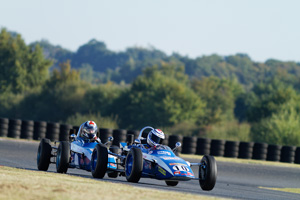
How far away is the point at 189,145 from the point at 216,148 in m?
1.18

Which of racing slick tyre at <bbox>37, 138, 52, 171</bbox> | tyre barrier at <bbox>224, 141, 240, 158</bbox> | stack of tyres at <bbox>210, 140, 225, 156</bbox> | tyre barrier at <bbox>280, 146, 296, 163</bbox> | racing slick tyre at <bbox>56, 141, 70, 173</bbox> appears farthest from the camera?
tyre barrier at <bbox>280, 146, 296, 163</bbox>

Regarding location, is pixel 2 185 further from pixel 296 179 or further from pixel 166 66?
pixel 166 66

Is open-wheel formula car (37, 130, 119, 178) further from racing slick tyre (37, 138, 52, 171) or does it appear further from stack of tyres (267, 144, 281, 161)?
stack of tyres (267, 144, 281, 161)

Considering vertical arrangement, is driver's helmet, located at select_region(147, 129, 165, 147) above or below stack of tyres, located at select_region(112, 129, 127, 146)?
above

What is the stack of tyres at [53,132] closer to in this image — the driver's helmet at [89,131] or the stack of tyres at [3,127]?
the stack of tyres at [3,127]

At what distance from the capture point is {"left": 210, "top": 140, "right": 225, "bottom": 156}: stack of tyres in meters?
26.2

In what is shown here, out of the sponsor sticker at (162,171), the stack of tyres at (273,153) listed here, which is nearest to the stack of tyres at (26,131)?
the stack of tyres at (273,153)

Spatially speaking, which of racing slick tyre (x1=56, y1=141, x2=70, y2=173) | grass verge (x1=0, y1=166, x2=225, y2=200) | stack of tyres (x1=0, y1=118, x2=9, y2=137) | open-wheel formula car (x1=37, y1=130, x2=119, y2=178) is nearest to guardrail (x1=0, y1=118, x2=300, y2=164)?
stack of tyres (x1=0, y1=118, x2=9, y2=137)

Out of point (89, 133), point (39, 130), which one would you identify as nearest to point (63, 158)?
point (89, 133)

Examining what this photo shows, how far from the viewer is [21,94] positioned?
86250 mm

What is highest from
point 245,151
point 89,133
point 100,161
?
point 89,133

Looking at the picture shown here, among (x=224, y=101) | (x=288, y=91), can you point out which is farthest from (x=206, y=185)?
(x=224, y=101)

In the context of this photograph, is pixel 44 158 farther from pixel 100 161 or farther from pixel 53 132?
pixel 53 132

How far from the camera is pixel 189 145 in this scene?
25.9 m
